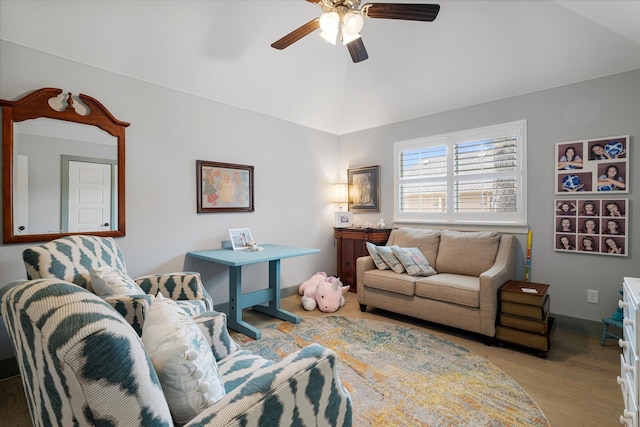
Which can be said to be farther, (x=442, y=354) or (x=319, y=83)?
(x=319, y=83)

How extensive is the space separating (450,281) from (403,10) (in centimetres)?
233

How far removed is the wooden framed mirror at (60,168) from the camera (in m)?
2.29

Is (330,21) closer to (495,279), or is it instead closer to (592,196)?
(495,279)

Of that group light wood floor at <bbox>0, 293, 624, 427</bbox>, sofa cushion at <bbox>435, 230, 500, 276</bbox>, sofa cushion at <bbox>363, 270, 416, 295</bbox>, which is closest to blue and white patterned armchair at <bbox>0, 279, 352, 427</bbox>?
light wood floor at <bbox>0, 293, 624, 427</bbox>

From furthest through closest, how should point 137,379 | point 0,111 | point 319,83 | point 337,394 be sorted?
1. point 319,83
2. point 0,111
3. point 337,394
4. point 137,379

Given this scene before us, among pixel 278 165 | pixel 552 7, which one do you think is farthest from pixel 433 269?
pixel 552 7

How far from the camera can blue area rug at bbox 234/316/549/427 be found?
1819 millimetres

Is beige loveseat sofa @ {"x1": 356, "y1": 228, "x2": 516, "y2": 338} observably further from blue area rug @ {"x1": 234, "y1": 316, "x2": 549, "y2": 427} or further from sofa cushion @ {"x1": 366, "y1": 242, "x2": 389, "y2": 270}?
blue area rug @ {"x1": 234, "y1": 316, "x2": 549, "y2": 427}

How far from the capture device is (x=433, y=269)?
350 centimetres

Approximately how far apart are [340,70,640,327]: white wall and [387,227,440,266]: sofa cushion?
0.87 meters

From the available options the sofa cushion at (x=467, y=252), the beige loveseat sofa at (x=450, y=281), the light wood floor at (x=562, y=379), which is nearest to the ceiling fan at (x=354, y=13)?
the beige loveseat sofa at (x=450, y=281)

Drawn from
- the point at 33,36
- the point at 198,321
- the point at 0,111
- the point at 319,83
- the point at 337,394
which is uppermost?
the point at 319,83

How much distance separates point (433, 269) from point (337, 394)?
2.67 m

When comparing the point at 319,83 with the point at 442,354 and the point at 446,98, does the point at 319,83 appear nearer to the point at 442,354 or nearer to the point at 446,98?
the point at 446,98
